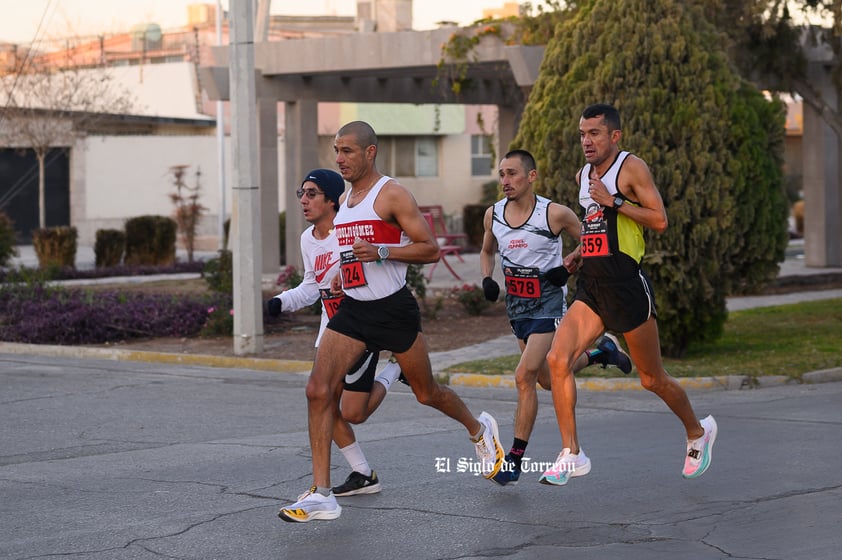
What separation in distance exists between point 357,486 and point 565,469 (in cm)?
117

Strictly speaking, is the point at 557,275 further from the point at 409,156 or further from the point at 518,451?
the point at 409,156

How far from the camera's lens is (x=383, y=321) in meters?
7.23

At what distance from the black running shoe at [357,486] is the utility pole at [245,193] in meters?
7.86

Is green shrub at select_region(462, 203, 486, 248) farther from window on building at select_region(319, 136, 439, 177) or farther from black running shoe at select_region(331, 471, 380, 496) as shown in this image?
black running shoe at select_region(331, 471, 380, 496)

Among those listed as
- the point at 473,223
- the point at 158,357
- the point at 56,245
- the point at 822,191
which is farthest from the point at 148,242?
the point at 158,357

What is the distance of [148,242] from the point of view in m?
30.0

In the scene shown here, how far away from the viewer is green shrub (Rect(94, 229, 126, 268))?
96.2ft

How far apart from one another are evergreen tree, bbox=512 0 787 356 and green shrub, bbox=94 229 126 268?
1716 centimetres

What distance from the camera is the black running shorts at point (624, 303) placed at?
753 centimetres

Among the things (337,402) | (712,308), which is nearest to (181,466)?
(337,402)

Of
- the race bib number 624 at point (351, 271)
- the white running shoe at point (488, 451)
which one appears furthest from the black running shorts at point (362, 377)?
the white running shoe at point (488, 451)

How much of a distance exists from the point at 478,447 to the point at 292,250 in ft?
64.4

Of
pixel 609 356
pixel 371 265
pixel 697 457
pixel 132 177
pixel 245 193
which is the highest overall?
pixel 132 177

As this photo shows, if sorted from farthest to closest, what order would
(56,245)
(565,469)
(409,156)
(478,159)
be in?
(478,159)
(409,156)
(56,245)
(565,469)
